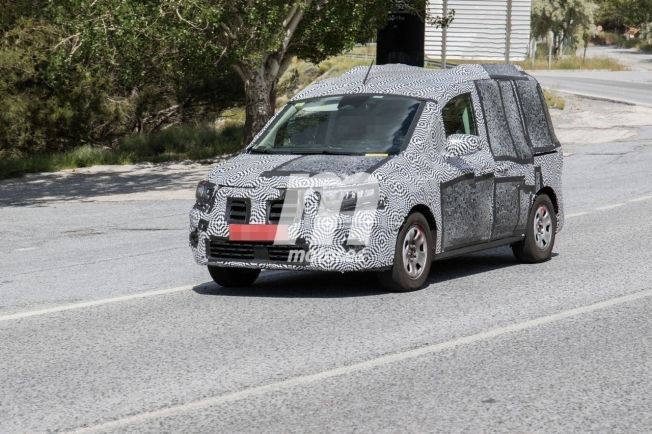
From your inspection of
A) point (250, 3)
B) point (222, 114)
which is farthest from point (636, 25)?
point (250, 3)

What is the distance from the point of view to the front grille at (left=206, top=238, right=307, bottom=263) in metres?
10.5

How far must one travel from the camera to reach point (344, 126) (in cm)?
1156

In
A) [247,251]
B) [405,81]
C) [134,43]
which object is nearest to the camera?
[247,251]

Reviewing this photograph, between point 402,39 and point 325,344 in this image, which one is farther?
point 402,39

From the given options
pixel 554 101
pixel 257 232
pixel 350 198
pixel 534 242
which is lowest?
pixel 554 101

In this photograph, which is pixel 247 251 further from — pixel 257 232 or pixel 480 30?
pixel 480 30

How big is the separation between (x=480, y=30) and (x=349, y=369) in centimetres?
5419

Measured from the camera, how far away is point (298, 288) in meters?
11.4

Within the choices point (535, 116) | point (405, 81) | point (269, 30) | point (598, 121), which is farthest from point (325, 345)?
point (598, 121)

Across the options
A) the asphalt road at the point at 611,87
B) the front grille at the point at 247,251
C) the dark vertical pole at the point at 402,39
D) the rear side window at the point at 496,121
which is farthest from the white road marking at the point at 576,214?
the asphalt road at the point at 611,87

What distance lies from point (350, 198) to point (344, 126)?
4.17ft

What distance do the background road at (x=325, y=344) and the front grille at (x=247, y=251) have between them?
0.35 meters

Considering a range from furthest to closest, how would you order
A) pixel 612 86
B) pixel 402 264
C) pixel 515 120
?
1. pixel 612 86
2. pixel 515 120
3. pixel 402 264

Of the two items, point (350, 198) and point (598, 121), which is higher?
point (350, 198)
